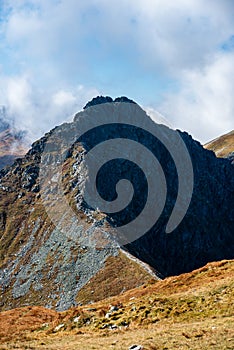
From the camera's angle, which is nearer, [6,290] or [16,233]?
[6,290]

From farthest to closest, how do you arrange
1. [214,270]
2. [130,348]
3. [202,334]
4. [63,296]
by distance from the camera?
1. [63,296]
2. [214,270]
3. [202,334]
4. [130,348]

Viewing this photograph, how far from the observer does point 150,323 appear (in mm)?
34750

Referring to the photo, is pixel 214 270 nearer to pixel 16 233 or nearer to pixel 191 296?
pixel 191 296

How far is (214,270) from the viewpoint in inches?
1967

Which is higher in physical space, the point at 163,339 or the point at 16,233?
the point at 16,233

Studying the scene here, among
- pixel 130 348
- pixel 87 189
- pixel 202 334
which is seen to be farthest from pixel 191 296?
pixel 87 189

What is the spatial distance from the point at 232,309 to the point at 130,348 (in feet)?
37.7

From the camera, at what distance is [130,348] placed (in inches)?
1056

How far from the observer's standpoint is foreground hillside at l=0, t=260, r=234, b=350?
2844cm

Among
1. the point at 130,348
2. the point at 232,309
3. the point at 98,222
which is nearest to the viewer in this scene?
the point at 130,348

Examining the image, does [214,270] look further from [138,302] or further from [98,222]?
[98,222]

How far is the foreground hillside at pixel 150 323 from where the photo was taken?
93.3 feet

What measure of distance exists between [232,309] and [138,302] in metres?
10.7

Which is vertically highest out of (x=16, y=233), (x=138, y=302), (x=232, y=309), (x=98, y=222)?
(x=16, y=233)
